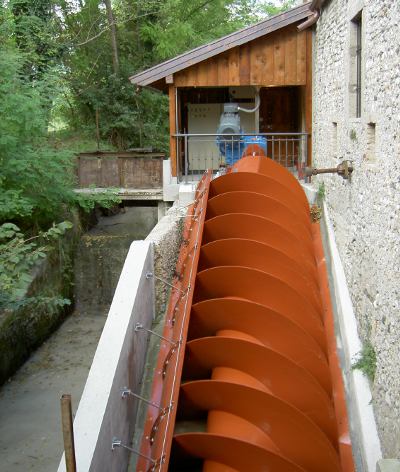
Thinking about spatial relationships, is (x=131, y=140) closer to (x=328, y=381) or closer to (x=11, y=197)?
(x=11, y=197)

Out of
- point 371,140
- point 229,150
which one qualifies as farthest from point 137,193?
point 371,140

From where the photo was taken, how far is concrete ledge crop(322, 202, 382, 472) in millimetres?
4988

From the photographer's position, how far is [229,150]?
36.3ft

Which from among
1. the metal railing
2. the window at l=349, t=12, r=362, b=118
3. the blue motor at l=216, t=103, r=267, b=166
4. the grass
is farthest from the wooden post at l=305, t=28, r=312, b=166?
the grass

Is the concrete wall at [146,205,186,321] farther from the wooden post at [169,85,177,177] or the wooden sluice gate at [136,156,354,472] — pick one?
the wooden post at [169,85,177,177]

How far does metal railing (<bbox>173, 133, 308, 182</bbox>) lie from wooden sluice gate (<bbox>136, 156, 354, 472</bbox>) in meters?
2.46

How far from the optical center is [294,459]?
4500mm

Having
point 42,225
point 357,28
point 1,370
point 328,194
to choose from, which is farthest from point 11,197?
point 357,28

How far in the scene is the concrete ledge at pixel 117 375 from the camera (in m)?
4.13

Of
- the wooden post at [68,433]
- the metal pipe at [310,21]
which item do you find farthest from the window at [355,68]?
the wooden post at [68,433]

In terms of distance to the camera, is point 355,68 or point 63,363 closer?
point 355,68

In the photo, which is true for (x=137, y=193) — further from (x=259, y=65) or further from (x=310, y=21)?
(x=310, y=21)

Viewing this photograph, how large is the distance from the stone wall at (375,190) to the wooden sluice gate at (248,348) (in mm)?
526

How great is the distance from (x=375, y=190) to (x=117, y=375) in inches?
115
